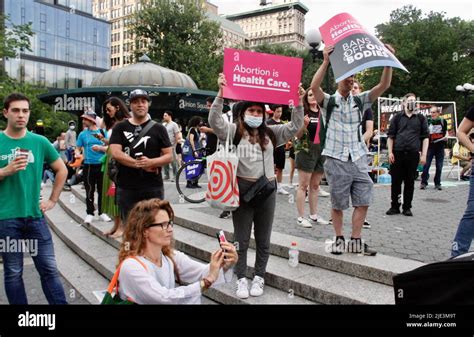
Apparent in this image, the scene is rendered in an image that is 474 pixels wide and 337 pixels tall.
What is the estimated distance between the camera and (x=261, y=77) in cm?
386

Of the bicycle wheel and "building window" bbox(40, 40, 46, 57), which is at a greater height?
"building window" bbox(40, 40, 46, 57)

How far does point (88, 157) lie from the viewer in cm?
712

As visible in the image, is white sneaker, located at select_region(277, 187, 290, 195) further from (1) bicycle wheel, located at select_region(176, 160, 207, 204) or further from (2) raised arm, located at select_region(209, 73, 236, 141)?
(2) raised arm, located at select_region(209, 73, 236, 141)

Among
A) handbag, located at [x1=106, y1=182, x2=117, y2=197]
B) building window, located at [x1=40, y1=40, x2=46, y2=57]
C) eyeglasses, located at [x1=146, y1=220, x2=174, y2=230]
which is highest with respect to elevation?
building window, located at [x1=40, y1=40, x2=46, y2=57]

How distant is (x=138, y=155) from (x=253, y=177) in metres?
→ 1.24

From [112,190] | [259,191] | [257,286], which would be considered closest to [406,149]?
[259,191]

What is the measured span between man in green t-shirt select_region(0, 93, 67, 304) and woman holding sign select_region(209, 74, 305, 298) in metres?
1.56

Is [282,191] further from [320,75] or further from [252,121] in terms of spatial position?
[252,121]

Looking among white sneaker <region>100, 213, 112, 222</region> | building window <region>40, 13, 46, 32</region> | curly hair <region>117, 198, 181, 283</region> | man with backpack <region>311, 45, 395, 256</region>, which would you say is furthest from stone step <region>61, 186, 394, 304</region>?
building window <region>40, 13, 46, 32</region>

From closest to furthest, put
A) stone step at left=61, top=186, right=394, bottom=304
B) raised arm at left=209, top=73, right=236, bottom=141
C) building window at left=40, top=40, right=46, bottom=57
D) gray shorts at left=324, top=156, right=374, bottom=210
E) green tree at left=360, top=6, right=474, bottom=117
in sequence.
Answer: stone step at left=61, top=186, right=394, bottom=304
raised arm at left=209, top=73, right=236, bottom=141
gray shorts at left=324, top=156, right=374, bottom=210
green tree at left=360, top=6, right=474, bottom=117
building window at left=40, top=40, right=46, bottom=57

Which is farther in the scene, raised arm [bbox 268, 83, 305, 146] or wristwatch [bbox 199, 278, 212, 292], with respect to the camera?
raised arm [bbox 268, 83, 305, 146]

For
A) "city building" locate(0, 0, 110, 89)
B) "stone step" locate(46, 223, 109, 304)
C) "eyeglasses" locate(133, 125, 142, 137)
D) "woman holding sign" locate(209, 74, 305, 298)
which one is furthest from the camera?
"city building" locate(0, 0, 110, 89)

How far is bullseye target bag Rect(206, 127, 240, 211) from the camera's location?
3.52 metres

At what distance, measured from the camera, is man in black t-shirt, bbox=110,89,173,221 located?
4246mm
